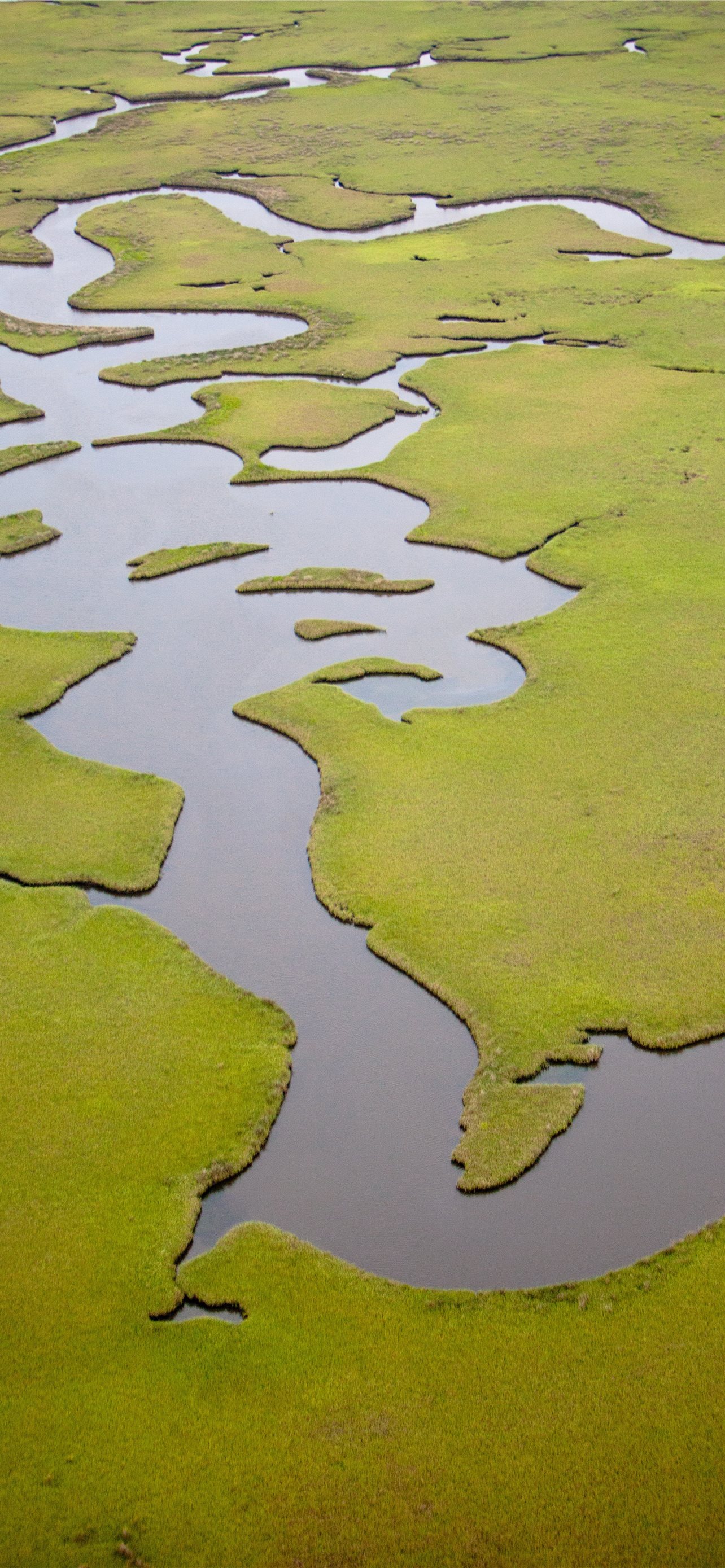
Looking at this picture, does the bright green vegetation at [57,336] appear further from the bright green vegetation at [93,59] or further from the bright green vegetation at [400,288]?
the bright green vegetation at [93,59]

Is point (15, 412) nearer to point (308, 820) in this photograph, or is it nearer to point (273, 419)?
point (273, 419)

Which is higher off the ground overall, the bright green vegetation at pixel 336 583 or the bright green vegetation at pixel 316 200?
the bright green vegetation at pixel 316 200

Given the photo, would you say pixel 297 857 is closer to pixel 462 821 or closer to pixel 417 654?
pixel 462 821

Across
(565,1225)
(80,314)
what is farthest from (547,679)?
(80,314)

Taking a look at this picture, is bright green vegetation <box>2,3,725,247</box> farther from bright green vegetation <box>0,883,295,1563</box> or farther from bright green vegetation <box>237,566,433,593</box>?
bright green vegetation <box>0,883,295,1563</box>

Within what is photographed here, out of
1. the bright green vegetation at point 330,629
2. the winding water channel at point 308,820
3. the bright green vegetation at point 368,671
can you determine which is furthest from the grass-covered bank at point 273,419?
the bright green vegetation at point 368,671
